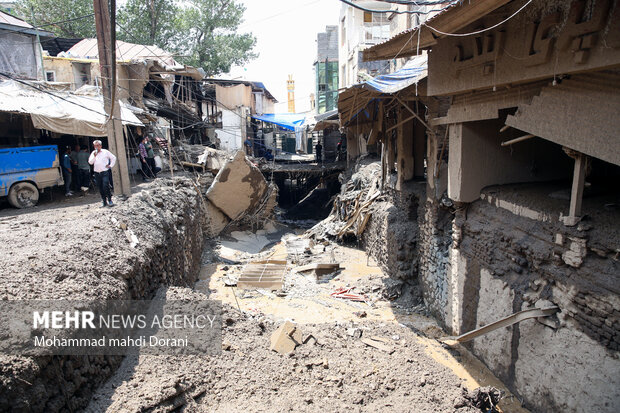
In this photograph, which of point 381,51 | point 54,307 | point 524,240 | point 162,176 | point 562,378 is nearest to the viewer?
point 54,307

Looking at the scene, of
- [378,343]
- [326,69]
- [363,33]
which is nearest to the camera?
[378,343]

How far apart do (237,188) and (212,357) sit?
11.7 m

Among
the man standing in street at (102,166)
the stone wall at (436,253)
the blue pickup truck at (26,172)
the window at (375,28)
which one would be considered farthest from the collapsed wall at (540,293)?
the window at (375,28)

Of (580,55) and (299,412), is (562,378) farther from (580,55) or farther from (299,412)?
(580,55)

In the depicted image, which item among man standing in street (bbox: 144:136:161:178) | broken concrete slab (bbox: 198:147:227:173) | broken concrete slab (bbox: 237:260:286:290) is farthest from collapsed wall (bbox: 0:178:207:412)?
broken concrete slab (bbox: 198:147:227:173)

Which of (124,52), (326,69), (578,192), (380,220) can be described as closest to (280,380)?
(578,192)

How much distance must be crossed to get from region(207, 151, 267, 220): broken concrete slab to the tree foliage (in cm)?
1046

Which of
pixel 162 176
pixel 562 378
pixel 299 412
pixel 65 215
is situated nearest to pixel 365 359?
pixel 299 412

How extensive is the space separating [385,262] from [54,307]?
8.95 metres

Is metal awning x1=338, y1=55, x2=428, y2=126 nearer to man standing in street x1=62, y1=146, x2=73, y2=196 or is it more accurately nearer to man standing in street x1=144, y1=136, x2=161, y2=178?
man standing in street x1=144, y1=136, x2=161, y2=178

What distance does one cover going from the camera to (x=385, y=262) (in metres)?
11.6

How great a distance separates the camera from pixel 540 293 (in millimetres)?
5578

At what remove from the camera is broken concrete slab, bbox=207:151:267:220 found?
53.3ft

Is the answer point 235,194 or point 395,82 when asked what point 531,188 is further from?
point 235,194
